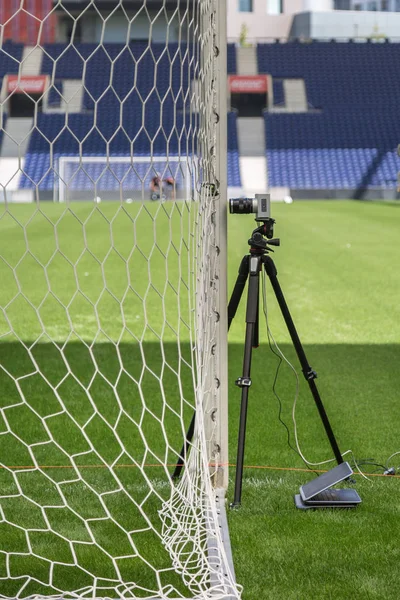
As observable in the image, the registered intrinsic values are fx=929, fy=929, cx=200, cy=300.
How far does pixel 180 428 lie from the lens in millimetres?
4137

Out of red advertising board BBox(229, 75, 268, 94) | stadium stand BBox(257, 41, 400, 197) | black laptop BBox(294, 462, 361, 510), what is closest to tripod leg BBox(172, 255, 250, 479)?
black laptop BBox(294, 462, 361, 510)

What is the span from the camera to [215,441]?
3.12m

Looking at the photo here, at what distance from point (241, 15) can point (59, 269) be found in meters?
36.9

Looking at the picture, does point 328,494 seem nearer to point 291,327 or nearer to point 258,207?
point 291,327

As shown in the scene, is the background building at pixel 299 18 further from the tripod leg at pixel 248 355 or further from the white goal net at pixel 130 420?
the tripod leg at pixel 248 355

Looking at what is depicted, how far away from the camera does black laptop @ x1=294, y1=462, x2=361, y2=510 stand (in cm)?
300

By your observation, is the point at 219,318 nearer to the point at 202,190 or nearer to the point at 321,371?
the point at 202,190

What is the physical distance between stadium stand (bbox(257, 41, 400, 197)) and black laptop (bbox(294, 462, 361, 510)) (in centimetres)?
2510

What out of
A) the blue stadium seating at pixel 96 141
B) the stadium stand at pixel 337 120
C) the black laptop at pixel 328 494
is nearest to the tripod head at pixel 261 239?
the black laptop at pixel 328 494

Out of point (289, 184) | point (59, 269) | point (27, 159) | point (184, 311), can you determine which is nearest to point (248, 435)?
point (184, 311)

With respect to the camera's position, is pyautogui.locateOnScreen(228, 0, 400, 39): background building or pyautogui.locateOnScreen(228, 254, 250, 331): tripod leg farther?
pyautogui.locateOnScreen(228, 0, 400, 39): background building

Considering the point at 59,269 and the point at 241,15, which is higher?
the point at 241,15

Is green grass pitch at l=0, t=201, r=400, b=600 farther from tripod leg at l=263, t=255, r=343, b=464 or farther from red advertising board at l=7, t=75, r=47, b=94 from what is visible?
red advertising board at l=7, t=75, r=47, b=94

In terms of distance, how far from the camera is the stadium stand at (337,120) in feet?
94.6
